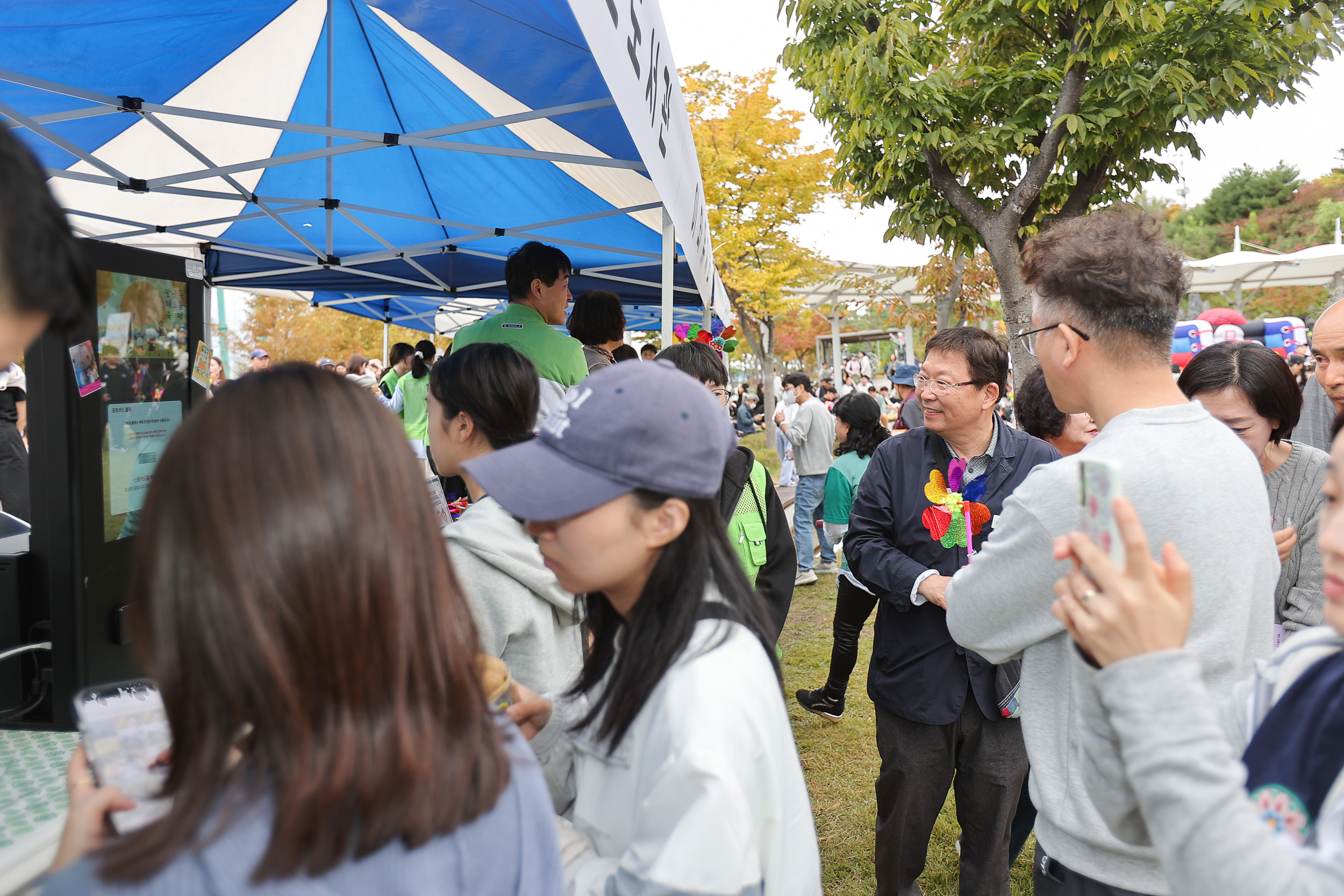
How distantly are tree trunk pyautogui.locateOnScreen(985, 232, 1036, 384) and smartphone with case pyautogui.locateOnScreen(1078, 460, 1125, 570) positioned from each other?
22.4 ft

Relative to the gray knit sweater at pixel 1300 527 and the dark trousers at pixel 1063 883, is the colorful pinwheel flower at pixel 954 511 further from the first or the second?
the dark trousers at pixel 1063 883

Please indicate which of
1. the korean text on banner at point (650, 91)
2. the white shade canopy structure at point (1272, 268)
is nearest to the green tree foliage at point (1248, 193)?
the white shade canopy structure at point (1272, 268)

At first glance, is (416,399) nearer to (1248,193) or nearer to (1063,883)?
(1063,883)

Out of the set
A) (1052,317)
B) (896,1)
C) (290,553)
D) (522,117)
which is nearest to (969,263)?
(896,1)

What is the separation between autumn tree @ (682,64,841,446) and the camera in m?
15.4

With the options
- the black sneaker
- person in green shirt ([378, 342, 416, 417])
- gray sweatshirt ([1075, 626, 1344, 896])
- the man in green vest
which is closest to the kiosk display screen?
the man in green vest

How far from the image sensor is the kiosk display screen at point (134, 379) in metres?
1.93

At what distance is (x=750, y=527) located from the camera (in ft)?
9.87

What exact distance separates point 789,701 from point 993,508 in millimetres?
2958

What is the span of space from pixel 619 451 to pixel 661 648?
0.30m

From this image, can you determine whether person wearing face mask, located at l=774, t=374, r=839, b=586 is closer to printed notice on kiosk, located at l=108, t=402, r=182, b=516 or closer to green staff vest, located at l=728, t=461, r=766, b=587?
green staff vest, located at l=728, t=461, r=766, b=587

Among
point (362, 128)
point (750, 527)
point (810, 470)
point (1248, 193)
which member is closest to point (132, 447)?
point (750, 527)

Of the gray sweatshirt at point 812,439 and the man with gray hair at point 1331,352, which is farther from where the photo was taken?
the gray sweatshirt at point 812,439

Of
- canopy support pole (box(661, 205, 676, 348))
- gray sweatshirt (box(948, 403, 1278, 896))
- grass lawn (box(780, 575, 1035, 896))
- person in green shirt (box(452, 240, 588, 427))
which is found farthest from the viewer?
canopy support pole (box(661, 205, 676, 348))
